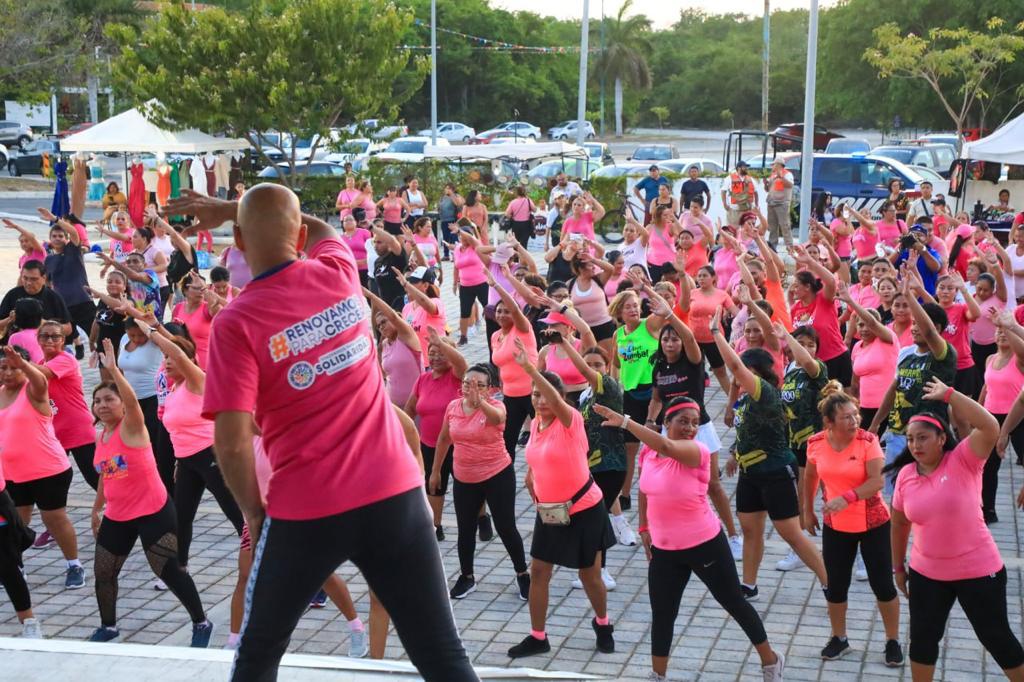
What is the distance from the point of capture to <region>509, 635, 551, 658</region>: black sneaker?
7043 mm

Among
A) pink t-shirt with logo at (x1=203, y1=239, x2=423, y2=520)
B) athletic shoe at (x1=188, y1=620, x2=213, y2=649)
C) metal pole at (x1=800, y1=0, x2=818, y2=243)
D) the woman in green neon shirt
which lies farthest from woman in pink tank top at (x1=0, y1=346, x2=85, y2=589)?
metal pole at (x1=800, y1=0, x2=818, y2=243)

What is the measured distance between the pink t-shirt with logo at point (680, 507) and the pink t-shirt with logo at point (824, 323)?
164 inches

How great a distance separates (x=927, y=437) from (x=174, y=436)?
4.52m

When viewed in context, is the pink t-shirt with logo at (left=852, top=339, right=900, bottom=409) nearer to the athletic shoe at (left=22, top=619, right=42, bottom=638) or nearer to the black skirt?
the black skirt

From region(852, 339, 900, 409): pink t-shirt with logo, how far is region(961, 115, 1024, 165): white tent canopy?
38.4 feet

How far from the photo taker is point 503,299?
9.53m

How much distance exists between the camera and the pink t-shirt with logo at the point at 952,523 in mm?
5949

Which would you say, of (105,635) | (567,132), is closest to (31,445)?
(105,635)

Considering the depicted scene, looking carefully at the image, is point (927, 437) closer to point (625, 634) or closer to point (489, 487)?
point (625, 634)

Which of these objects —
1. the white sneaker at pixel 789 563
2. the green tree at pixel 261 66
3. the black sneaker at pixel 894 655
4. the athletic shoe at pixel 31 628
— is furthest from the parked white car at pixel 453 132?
the black sneaker at pixel 894 655

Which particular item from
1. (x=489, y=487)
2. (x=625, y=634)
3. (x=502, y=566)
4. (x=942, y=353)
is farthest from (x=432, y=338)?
(x=942, y=353)

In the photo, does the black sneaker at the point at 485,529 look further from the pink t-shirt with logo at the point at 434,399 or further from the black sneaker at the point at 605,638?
the black sneaker at the point at 605,638

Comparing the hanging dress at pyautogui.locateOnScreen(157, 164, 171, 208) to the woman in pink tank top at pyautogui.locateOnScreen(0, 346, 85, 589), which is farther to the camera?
the hanging dress at pyautogui.locateOnScreen(157, 164, 171, 208)

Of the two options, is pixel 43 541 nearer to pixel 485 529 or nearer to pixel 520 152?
pixel 485 529
